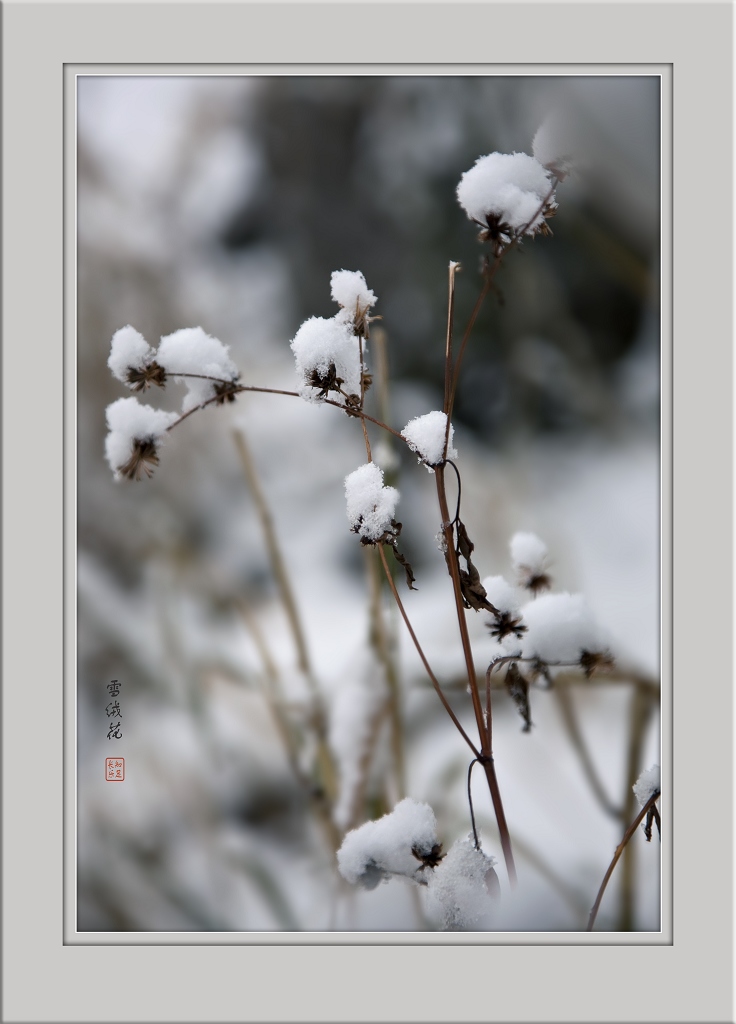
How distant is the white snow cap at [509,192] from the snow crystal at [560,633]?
0.17 meters

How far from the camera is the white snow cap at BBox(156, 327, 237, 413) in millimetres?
307

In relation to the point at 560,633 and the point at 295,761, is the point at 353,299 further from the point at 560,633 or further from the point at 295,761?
the point at 295,761

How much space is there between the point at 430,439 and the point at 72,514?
1.17ft

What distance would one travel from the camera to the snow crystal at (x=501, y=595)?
1.05 ft

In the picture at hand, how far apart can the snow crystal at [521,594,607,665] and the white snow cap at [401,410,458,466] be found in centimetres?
9

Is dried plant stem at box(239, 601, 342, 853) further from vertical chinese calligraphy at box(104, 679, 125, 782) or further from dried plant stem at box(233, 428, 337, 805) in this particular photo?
vertical chinese calligraphy at box(104, 679, 125, 782)

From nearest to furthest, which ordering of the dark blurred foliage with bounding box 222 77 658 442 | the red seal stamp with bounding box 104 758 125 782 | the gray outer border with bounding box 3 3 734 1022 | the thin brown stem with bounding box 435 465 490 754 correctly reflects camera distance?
the thin brown stem with bounding box 435 465 490 754
the gray outer border with bounding box 3 3 734 1022
the red seal stamp with bounding box 104 758 125 782
the dark blurred foliage with bounding box 222 77 658 442

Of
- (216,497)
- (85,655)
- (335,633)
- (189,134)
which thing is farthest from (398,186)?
(85,655)

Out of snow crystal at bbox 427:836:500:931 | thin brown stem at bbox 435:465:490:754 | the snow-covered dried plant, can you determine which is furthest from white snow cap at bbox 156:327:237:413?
snow crystal at bbox 427:836:500:931

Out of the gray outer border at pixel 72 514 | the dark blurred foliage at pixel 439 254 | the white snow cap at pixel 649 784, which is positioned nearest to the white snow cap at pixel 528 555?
the white snow cap at pixel 649 784

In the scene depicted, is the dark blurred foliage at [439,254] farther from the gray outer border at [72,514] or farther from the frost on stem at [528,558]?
the frost on stem at [528,558]
